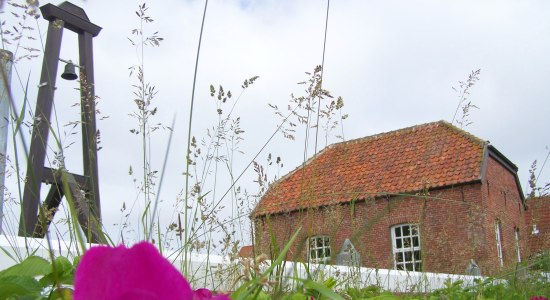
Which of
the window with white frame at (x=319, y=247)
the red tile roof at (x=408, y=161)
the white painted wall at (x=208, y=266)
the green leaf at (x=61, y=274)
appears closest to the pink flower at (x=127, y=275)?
the green leaf at (x=61, y=274)

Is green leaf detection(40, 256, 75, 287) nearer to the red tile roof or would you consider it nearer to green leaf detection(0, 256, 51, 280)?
green leaf detection(0, 256, 51, 280)

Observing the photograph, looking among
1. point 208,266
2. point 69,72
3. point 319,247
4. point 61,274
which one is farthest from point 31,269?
point 69,72

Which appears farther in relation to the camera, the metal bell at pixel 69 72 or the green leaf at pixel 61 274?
the metal bell at pixel 69 72

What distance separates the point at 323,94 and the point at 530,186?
4.43 feet

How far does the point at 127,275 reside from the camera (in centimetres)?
28

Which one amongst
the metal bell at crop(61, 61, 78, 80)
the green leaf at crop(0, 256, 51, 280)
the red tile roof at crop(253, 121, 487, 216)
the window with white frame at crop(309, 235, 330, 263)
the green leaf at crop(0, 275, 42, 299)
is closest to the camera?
the green leaf at crop(0, 275, 42, 299)

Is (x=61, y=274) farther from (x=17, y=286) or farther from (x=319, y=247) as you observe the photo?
(x=319, y=247)

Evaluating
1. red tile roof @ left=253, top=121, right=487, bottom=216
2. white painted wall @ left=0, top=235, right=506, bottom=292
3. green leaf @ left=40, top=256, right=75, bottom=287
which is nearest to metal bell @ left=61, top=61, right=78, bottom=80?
white painted wall @ left=0, top=235, right=506, bottom=292

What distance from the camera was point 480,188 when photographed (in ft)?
49.4

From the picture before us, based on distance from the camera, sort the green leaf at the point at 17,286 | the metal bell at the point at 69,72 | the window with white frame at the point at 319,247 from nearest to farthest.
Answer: the green leaf at the point at 17,286
the window with white frame at the point at 319,247
the metal bell at the point at 69,72

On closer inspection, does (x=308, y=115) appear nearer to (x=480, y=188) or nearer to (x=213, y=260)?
(x=213, y=260)

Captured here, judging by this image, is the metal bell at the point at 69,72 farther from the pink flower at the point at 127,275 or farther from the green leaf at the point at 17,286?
the pink flower at the point at 127,275

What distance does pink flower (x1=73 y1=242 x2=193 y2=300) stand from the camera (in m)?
0.28

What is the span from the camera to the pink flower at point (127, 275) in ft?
0.93
